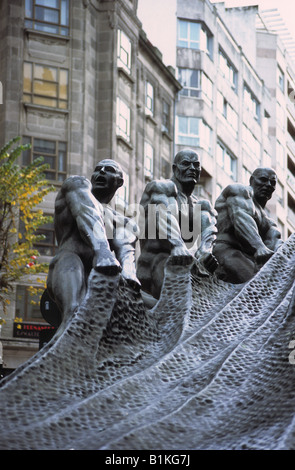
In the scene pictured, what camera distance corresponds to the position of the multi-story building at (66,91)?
4034 centimetres

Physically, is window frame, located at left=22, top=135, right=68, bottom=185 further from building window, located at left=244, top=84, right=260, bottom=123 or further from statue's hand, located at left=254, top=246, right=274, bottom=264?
statue's hand, located at left=254, top=246, right=274, bottom=264

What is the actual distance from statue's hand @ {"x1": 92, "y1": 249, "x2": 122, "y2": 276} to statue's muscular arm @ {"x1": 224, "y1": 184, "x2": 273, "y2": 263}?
344 centimetres

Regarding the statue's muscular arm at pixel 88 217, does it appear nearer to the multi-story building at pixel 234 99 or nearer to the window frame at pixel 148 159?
the window frame at pixel 148 159

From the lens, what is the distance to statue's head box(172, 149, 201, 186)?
12.5m

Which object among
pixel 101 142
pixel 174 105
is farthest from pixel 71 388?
pixel 174 105

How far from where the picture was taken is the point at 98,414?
7805 mm

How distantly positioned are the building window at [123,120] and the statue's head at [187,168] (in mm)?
30850

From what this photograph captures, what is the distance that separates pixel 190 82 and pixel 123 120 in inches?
419

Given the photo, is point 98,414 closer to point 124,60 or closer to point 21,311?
point 21,311

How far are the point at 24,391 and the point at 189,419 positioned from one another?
4.21 ft

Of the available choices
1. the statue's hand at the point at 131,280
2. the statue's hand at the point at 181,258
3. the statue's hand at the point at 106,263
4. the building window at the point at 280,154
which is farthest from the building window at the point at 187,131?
the statue's hand at the point at 106,263

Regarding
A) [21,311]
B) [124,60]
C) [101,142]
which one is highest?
[124,60]

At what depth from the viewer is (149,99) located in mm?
48344

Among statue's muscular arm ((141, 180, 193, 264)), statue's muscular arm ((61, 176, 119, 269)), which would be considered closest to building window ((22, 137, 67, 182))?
statue's muscular arm ((141, 180, 193, 264))
